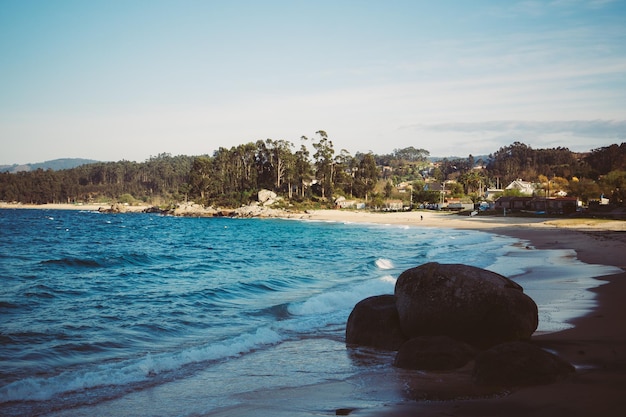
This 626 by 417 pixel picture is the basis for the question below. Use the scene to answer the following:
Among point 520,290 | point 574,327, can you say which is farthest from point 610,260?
point 520,290

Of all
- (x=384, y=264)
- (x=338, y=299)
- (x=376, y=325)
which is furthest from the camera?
(x=384, y=264)

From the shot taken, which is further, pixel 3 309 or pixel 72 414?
pixel 3 309

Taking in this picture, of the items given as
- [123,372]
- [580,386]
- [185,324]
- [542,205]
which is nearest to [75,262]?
[185,324]

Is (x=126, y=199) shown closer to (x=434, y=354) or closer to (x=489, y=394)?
(x=434, y=354)

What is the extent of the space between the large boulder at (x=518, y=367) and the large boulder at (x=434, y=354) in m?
0.79

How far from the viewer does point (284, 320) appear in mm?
15141

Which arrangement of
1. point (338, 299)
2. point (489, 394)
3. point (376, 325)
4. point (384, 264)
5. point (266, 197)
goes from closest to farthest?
point (489, 394) → point (376, 325) → point (338, 299) → point (384, 264) → point (266, 197)

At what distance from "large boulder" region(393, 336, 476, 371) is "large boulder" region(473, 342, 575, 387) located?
795 mm

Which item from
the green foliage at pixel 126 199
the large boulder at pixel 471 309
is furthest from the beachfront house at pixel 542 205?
the green foliage at pixel 126 199

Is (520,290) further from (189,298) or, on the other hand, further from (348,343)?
(189,298)

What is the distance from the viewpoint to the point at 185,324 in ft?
47.3

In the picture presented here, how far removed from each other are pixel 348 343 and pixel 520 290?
3.77 meters

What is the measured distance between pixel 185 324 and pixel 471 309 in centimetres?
810

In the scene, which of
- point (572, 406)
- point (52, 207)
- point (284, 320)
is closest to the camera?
point (572, 406)
